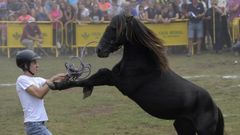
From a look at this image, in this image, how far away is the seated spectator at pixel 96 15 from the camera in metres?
20.9

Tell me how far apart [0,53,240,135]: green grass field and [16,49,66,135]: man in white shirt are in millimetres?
3160

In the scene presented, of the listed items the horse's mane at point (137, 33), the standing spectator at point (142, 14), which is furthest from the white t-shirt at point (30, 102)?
the standing spectator at point (142, 14)

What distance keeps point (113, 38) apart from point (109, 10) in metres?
15.8

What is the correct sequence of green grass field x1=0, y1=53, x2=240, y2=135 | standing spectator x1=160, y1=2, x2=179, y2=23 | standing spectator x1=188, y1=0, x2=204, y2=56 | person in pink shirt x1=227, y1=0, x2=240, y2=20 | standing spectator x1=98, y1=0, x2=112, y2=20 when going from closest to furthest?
1. green grass field x1=0, y1=53, x2=240, y2=135
2. person in pink shirt x1=227, y1=0, x2=240, y2=20
3. standing spectator x1=188, y1=0, x2=204, y2=56
4. standing spectator x1=160, y1=2, x2=179, y2=23
5. standing spectator x1=98, y1=0, x2=112, y2=20

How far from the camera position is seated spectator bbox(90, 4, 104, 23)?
20928 mm

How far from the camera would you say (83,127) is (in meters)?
9.73

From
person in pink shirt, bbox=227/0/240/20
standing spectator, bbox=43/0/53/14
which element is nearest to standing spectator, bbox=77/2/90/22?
standing spectator, bbox=43/0/53/14


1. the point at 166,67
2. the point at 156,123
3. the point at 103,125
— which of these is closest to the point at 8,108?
the point at 103,125

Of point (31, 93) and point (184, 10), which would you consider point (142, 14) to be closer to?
point (184, 10)

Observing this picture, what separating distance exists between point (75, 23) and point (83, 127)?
38.0 ft

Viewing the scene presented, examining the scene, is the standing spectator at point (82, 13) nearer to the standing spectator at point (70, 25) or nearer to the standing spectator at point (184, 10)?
the standing spectator at point (70, 25)

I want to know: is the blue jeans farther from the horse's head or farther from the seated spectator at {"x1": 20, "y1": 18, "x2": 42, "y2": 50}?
the seated spectator at {"x1": 20, "y1": 18, "x2": 42, "y2": 50}

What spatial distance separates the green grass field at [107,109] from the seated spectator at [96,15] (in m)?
4.41

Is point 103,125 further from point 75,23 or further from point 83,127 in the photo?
point 75,23
